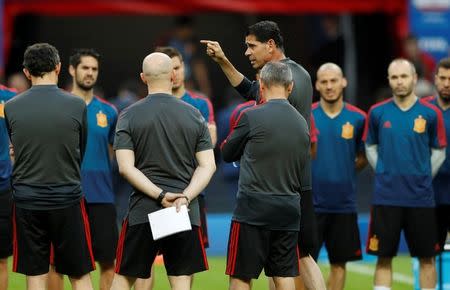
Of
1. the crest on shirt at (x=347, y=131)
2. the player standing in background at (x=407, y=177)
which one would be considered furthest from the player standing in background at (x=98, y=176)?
the player standing in background at (x=407, y=177)

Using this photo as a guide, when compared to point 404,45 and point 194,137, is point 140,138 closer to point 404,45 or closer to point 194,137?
point 194,137

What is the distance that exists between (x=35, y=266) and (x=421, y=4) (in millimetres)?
9188

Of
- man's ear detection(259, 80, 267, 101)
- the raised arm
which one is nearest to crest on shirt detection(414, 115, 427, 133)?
the raised arm

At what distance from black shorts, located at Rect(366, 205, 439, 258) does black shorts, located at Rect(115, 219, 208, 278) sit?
2.61 metres

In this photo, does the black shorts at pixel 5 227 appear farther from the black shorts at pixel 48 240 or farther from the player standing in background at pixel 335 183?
the player standing in background at pixel 335 183

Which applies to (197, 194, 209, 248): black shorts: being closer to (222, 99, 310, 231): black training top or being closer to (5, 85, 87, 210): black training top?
(222, 99, 310, 231): black training top

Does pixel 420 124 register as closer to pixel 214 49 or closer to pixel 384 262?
pixel 384 262

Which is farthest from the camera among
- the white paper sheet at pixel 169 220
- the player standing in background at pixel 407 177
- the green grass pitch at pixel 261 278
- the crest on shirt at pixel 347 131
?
the green grass pitch at pixel 261 278

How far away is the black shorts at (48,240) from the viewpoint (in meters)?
8.61

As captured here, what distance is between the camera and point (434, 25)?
16.4m

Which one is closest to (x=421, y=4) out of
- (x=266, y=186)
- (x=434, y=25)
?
(x=434, y=25)

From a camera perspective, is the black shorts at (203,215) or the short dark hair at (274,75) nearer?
the short dark hair at (274,75)

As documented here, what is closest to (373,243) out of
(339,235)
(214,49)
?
(339,235)

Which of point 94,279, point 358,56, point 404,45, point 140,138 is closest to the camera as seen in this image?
point 140,138
